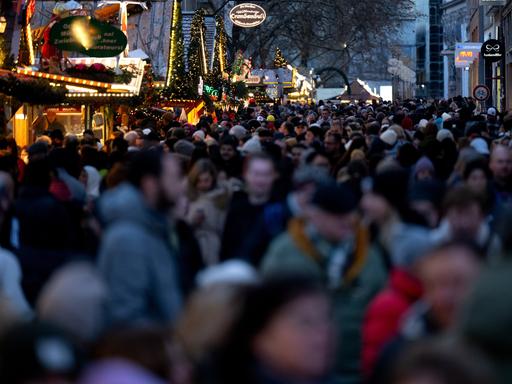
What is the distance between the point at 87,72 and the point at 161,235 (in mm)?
18127

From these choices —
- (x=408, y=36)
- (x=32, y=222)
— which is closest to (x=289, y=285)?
(x=32, y=222)

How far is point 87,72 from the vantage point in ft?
78.9

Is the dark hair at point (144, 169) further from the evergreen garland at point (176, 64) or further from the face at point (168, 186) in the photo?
the evergreen garland at point (176, 64)

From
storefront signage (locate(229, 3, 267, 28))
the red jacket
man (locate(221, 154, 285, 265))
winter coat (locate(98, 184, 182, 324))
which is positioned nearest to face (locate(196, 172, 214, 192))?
man (locate(221, 154, 285, 265))

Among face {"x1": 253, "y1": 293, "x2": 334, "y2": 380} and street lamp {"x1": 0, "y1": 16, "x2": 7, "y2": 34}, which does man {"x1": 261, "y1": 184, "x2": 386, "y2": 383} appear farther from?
street lamp {"x1": 0, "y1": 16, "x2": 7, "y2": 34}

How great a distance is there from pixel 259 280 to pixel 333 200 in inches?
67.2

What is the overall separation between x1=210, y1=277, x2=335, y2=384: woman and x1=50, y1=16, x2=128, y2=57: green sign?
53.6 feet

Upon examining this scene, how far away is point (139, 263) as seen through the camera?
600 centimetres

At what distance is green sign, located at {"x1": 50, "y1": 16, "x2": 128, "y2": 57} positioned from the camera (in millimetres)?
20281

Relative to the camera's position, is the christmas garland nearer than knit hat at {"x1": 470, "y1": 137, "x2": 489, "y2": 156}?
No

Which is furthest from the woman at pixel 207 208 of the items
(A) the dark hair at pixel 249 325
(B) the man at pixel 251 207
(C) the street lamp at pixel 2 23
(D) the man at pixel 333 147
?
(C) the street lamp at pixel 2 23

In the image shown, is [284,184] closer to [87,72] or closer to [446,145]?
[446,145]

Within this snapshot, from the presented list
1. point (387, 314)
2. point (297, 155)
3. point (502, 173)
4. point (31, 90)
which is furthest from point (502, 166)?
point (31, 90)

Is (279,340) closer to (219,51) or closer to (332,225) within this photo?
(332,225)
